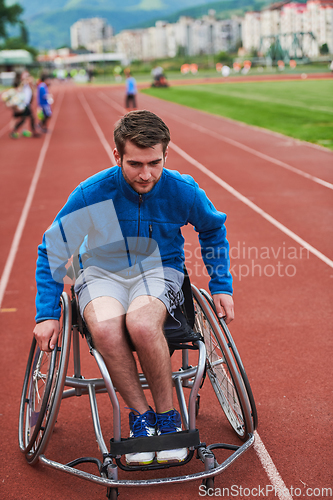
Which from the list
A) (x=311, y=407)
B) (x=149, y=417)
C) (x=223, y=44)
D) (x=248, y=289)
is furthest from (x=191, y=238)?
(x=223, y=44)

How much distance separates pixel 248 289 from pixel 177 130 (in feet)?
37.7

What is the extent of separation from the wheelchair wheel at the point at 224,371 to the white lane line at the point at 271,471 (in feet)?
0.35

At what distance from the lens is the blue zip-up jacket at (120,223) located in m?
2.35

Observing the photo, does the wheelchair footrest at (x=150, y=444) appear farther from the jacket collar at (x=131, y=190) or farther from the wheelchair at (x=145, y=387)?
the jacket collar at (x=131, y=190)

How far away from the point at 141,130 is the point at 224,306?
86 cm

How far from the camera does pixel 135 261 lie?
8.01 feet

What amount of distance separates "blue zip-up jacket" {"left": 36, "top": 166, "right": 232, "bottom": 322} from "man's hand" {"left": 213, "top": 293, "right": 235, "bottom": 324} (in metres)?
0.03

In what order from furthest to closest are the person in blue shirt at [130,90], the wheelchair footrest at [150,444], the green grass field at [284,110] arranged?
the person in blue shirt at [130,90]
the green grass field at [284,110]
the wheelchair footrest at [150,444]

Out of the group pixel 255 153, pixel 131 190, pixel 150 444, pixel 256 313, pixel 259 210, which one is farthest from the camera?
pixel 255 153

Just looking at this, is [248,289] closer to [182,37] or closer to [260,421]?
[260,421]

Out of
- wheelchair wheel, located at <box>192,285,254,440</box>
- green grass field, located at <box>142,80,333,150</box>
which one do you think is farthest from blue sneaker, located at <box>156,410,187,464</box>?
green grass field, located at <box>142,80,333,150</box>

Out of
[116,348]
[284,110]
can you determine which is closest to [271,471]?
[116,348]

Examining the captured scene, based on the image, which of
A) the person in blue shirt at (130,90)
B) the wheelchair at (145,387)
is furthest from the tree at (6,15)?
the wheelchair at (145,387)

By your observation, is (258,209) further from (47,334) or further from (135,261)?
(47,334)
